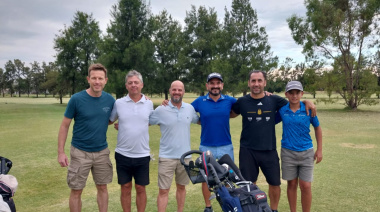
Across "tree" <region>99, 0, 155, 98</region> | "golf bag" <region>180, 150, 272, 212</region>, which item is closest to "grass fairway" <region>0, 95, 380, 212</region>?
"golf bag" <region>180, 150, 272, 212</region>

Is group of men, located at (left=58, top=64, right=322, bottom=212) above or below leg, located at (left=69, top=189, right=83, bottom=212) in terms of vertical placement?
above

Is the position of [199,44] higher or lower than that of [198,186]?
higher

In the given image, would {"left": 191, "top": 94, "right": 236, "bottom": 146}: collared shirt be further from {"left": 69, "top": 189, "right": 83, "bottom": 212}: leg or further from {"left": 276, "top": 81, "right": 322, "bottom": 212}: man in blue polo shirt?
{"left": 69, "top": 189, "right": 83, "bottom": 212}: leg

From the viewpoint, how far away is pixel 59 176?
6.92 metres

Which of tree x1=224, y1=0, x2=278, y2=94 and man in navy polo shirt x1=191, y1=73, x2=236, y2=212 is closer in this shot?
man in navy polo shirt x1=191, y1=73, x2=236, y2=212

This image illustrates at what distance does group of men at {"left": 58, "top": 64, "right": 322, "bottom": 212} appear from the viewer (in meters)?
4.00

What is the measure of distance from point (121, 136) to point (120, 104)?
475 mm

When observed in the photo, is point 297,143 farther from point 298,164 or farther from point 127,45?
point 127,45

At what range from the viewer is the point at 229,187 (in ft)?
9.37

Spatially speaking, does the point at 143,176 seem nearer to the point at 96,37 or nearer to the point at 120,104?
the point at 120,104

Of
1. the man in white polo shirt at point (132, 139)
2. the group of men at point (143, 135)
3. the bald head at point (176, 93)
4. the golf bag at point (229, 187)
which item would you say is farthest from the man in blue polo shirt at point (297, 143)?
the man in white polo shirt at point (132, 139)

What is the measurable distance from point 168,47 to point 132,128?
115 feet

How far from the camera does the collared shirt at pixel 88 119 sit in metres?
3.94

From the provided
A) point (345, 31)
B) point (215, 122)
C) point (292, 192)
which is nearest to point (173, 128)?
point (215, 122)
